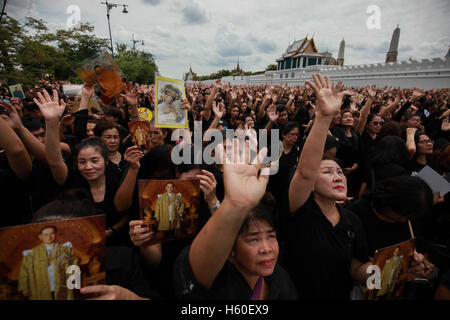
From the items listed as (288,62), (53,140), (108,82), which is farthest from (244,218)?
(288,62)

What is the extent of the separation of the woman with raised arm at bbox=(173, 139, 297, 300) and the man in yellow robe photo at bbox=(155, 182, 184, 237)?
49 cm

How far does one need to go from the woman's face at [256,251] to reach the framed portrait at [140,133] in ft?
7.70

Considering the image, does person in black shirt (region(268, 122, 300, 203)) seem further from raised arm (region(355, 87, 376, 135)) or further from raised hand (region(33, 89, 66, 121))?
raised hand (region(33, 89, 66, 121))

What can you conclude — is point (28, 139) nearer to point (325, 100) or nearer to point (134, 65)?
point (325, 100)

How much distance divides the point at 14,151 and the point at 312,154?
2.40 m

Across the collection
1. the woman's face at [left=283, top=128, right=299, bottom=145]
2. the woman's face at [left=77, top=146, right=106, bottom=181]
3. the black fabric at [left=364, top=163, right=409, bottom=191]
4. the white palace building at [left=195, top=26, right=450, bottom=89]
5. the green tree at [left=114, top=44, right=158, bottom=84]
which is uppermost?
the green tree at [left=114, top=44, right=158, bottom=84]

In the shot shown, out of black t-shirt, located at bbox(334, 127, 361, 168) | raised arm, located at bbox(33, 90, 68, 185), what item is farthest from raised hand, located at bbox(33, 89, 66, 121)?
black t-shirt, located at bbox(334, 127, 361, 168)

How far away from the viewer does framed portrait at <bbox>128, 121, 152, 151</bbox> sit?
3209mm

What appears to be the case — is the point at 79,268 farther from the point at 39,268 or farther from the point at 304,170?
the point at 304,170

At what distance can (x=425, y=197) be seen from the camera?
1.69 metres

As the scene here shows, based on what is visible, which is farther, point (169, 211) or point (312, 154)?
point (169, 211)

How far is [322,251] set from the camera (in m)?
1.57
